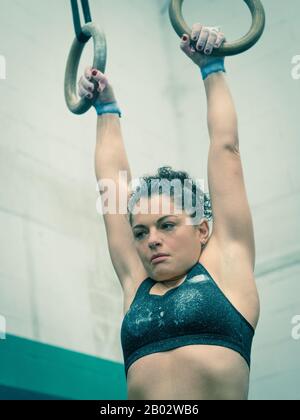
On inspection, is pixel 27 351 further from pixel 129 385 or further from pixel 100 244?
pixel 129 385

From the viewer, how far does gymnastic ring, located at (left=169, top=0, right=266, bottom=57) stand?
2.18 m

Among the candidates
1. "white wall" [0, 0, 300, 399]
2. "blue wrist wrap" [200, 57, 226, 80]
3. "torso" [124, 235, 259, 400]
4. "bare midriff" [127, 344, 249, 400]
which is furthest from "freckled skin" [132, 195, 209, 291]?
"white wall" [0, 0, 300, 399]

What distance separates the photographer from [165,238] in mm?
2006

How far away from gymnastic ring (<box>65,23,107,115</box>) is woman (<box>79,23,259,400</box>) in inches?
11.0

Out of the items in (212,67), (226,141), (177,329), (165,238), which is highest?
(212,67)

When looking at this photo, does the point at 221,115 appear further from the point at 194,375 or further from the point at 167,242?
the point at 194,375

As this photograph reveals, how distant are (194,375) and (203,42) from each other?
0.95 meters

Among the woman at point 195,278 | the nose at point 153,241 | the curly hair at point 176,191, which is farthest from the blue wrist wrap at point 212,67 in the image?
the nose at point 153,241

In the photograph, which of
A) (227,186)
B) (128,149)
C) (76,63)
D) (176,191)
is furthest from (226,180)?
(128,149)

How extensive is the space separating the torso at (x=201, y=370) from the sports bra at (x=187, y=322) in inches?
0.8

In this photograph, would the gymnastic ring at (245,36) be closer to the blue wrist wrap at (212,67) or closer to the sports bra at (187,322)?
the blue wrist wrap at (212,67)

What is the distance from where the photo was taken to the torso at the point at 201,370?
1831 millimetres

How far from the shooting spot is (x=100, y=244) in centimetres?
366

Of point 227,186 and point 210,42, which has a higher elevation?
point 210,42
